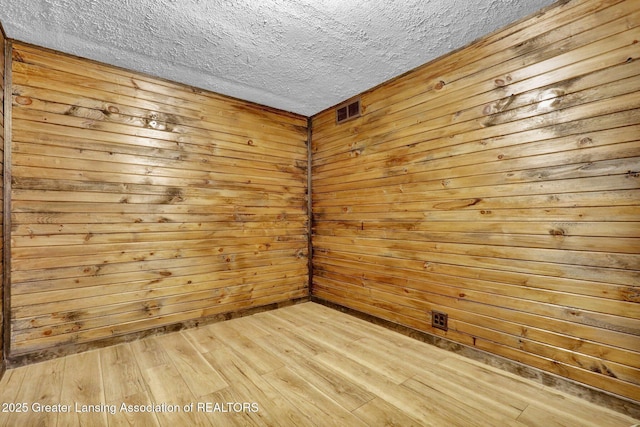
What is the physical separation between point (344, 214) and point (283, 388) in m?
2.02

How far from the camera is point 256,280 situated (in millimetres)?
3502

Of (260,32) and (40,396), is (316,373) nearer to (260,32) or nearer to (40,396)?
(40,396)

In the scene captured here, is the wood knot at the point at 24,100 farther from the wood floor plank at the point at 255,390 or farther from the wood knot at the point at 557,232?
the wood knot at the point at 557,232

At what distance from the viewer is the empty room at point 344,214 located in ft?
5.73

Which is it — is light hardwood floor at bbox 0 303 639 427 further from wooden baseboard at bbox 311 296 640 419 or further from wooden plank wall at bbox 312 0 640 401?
wooden plank wall at bbox 312 0 640 401

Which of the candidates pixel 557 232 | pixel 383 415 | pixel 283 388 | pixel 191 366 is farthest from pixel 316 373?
pixel 557 232

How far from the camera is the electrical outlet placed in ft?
8.18

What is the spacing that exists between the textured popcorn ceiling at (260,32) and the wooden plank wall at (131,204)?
0.34m

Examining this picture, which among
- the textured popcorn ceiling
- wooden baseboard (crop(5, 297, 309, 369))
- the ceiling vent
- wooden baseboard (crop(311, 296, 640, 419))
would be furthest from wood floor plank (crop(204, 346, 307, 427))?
the ceiling vent

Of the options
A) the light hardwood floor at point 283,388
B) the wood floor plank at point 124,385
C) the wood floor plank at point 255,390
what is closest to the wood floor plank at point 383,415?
the light hardwood floor at point 283,388

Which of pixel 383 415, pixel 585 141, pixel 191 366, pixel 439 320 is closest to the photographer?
pixel 383 415

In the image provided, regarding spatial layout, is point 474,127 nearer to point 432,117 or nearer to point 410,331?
point 432,117

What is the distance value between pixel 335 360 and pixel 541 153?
212 centimetres

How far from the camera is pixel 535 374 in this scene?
1993 millimetres
